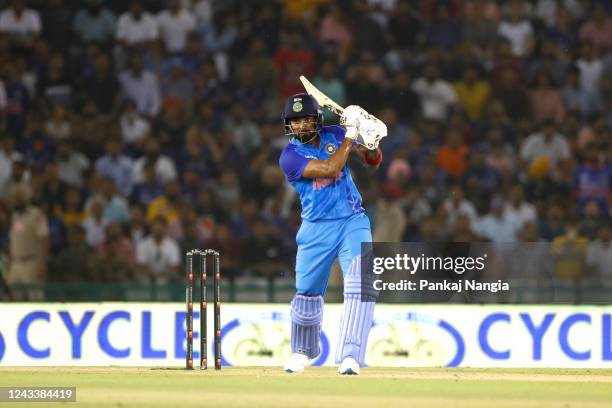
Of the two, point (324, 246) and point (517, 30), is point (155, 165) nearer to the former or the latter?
point (517, 30)

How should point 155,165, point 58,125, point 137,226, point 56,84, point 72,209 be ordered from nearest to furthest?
point 137,226, point 72,209, point 155,165, point 58,125, point 56,84

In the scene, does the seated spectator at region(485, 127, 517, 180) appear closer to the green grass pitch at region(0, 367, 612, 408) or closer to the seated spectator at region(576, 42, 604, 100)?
the seated spectator at region(576, 42, 604, 100)

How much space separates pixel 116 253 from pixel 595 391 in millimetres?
6217

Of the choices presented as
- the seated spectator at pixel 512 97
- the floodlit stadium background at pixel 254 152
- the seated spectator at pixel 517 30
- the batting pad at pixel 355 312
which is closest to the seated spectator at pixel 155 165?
the floodlit stadium background at pixel 254 152

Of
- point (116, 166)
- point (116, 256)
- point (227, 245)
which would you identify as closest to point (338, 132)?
point (227, 245)

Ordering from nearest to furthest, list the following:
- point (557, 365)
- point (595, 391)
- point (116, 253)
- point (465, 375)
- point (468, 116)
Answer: point (595, 391) → point (465, 375) → point (557, 365) → point (116, 253) → point (468, 116)

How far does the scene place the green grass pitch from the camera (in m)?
7.50

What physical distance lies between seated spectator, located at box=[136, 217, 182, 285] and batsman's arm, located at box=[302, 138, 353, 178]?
15.7 feet

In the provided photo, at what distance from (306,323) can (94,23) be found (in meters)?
7.93

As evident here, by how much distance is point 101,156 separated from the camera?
579 inches

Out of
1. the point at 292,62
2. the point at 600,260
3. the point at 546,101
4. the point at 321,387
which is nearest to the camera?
the point at 321,387

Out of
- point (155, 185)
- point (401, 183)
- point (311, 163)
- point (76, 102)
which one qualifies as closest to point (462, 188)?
point (401, 183)

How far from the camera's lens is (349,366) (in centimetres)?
879

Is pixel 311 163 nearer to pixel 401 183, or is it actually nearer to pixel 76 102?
pixel 401 183
